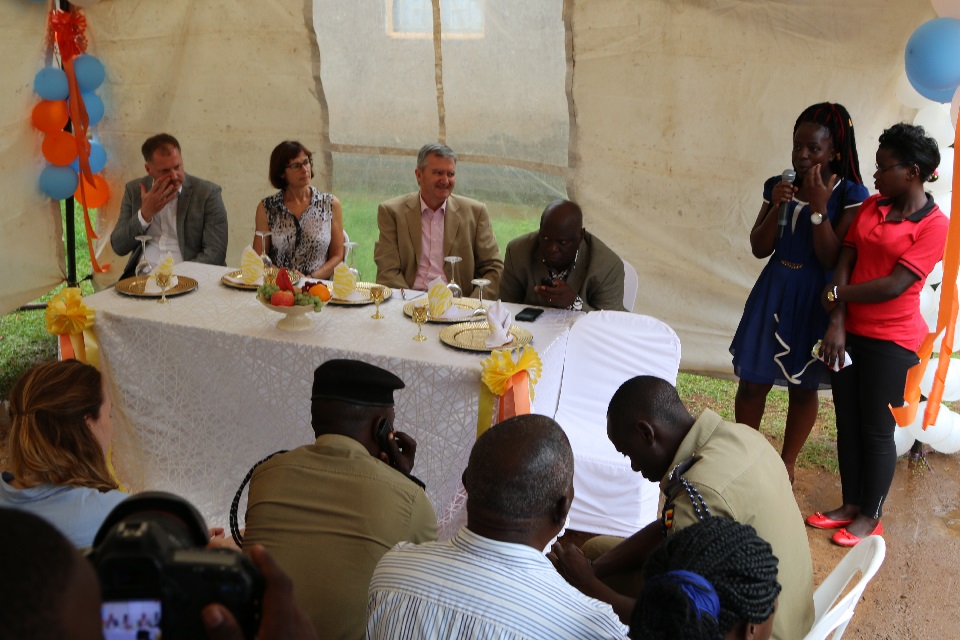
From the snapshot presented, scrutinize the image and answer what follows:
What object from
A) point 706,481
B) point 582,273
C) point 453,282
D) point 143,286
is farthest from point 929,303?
point 143,286

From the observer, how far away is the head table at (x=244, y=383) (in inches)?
135

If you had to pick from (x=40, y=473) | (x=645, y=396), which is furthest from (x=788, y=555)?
(x=40, y=473)

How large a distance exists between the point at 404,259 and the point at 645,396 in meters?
2.85

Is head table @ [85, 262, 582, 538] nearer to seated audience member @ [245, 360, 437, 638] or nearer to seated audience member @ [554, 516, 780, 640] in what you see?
seated audience member @ [245, 360, 437, 638]

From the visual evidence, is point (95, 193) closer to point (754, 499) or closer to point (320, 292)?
point (320, 292)

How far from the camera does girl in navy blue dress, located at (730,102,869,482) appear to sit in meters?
3.84

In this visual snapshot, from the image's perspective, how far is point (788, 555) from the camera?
2.13 m

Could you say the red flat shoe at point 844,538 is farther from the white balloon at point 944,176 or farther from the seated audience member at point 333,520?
the seated audience member at point 333,520

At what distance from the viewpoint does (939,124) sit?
429 centimetres

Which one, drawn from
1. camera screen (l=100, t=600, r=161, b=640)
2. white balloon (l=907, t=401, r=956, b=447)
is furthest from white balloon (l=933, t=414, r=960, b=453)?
camera screen (l=100, t=600, r=161, b=640)

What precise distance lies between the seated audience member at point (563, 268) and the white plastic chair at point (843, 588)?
Answer: 1.85m

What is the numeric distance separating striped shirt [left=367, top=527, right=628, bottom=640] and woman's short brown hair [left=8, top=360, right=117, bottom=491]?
0.94m

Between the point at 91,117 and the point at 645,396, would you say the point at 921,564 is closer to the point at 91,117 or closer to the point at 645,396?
the point at 645,396

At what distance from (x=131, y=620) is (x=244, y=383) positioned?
2842mm
